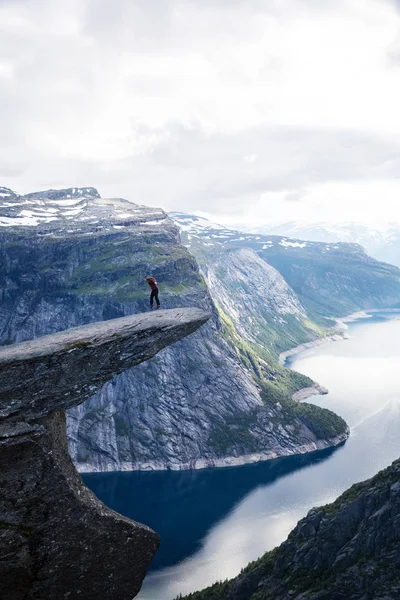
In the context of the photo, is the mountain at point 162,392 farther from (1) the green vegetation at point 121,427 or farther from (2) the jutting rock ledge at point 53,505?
(2) the jutting rock ledge at point 53,505

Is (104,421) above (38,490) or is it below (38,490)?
below

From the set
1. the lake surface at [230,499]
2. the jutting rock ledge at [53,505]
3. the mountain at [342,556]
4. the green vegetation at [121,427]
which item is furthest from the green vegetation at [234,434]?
the jutting rock ledge at [53,505]

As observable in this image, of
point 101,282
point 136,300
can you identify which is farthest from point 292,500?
point 101,282

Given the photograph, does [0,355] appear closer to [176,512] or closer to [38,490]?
[38,490]

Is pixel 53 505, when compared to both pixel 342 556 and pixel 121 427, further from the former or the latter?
pixel 121 427

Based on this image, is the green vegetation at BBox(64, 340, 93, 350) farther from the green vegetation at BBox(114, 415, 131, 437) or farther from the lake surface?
the green vegetation at BBox(114, 415, 131, 437)

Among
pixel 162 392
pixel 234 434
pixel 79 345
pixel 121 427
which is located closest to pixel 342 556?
pixel 79 345
